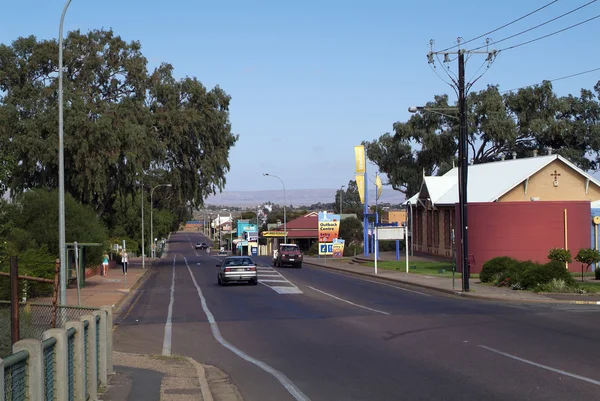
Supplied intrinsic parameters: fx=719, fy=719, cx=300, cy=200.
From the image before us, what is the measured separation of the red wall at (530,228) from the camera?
126 ft

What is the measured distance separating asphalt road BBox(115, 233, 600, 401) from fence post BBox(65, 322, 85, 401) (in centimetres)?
272

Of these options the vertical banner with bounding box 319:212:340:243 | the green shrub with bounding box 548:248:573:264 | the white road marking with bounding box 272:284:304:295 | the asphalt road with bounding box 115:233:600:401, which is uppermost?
the vertical banner with bounding box 319:212:340:243

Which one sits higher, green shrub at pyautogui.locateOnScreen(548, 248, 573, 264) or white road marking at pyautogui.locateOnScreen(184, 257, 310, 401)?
green shrub at pyautogui.locateOnScreen(548, 248, 573, 264)

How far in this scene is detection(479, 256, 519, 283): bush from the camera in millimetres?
32312

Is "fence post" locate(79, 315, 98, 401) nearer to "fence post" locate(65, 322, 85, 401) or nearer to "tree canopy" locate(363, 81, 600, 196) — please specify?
"fence post" locate(65, 322, 85, 401)

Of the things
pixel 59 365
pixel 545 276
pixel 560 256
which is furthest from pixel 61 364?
pixel 560 256

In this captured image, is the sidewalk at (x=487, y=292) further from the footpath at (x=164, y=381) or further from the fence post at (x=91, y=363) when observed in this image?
the fence post at (x=91, y=363)

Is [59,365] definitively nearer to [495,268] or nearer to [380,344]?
[380,344]

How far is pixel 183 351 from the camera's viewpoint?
49.6 feet

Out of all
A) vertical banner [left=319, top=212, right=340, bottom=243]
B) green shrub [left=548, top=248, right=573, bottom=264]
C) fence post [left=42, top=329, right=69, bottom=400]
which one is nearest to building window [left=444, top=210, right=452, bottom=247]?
vertical banner [left=319, top=212, right=340, bottom=243]

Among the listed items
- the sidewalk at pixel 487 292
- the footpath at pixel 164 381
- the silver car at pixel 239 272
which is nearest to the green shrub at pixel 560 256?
the sidewalk at pixel 487 292

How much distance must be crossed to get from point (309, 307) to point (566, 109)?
59658 mm

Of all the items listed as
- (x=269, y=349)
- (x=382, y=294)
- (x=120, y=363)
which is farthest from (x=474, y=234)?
(x=120, y=363)

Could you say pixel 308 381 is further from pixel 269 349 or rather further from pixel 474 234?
pixel 474 234
